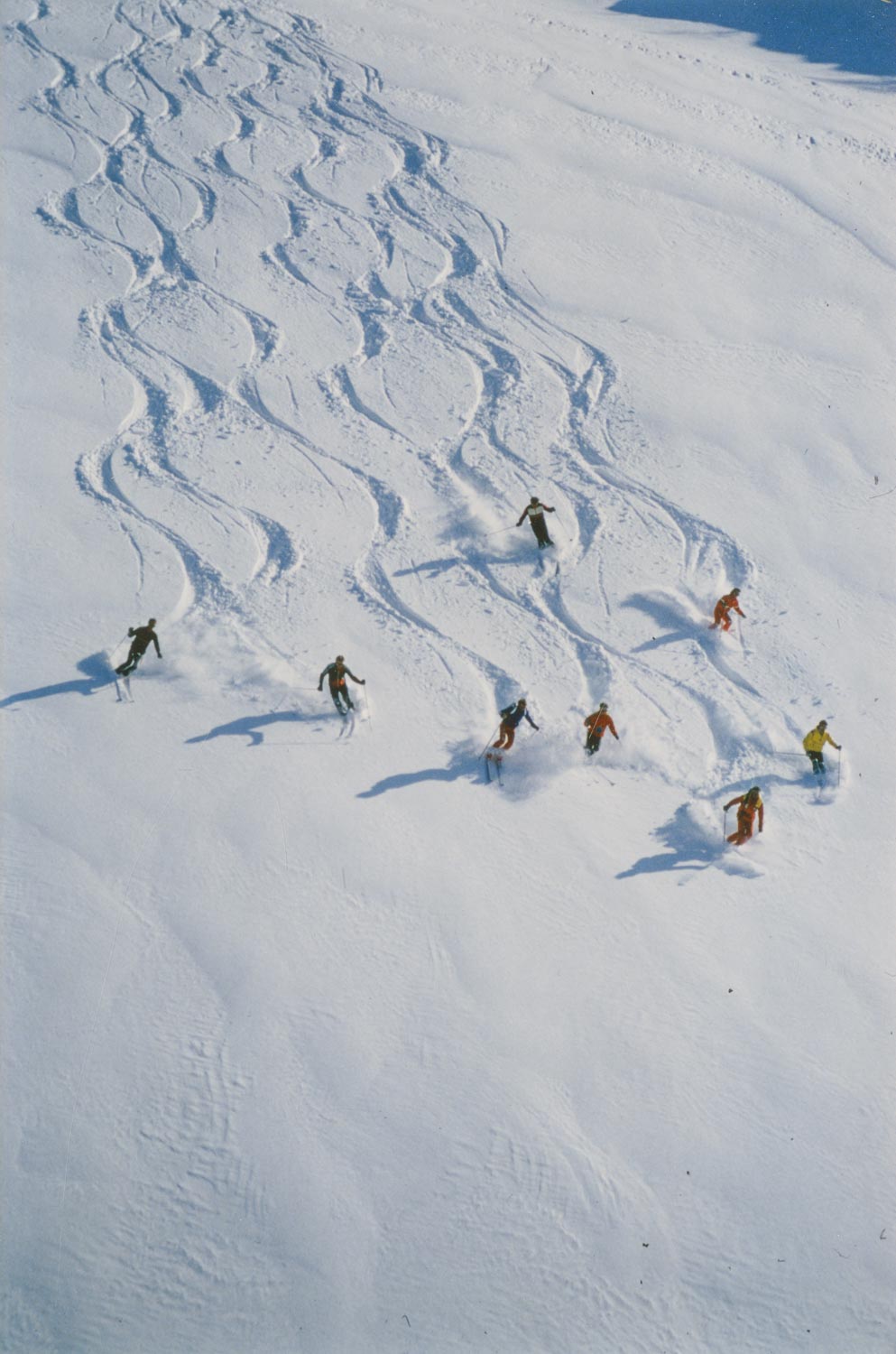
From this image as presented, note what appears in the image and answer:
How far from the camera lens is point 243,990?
8508mm

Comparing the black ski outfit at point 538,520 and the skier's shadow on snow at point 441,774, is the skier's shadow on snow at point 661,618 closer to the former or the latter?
the black ski outfit at point 538,520

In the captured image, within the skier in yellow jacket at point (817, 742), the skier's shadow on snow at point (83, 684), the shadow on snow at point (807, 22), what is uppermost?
the shadow on snow at point (807, 22)

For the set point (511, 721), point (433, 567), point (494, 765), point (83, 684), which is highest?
point (433, 567)

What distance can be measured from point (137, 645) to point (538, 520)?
18.0ft

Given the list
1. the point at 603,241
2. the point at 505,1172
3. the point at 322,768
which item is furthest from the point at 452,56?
the point at 505,1172

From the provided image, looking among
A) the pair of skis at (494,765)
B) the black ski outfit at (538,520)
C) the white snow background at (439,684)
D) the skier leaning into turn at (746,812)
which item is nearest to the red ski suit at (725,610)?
the white snow background at (439,684)

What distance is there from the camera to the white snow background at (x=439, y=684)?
7508 millimetres

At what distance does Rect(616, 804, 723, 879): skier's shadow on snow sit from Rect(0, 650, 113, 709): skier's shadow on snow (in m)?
6.42

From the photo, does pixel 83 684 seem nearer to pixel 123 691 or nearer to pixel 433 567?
pixel 123 691

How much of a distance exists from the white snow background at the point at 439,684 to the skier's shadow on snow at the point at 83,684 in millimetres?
70

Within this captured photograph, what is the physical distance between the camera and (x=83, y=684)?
426 inches

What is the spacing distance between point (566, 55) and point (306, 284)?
9.45 m

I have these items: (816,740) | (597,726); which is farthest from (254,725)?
(816,740)

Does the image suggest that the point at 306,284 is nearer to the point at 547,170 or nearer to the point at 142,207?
the point at 142,207
